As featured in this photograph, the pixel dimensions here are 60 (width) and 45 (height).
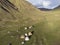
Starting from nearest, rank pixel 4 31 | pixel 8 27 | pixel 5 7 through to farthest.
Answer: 1. pixel 4 31
2. pixel 8 27
3. pixel 5 7

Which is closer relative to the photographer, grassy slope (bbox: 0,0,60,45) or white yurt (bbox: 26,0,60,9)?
grassy slope (bbox: 0,0,60,45)

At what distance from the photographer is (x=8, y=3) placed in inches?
1315

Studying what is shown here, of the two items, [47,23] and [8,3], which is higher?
[8,3]

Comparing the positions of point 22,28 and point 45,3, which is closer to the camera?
point 22,28

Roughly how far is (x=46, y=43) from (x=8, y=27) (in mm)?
7504

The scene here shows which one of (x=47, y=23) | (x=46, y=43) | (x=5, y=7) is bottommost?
(x=46, y=43)

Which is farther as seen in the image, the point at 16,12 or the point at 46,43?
the point at 16,12

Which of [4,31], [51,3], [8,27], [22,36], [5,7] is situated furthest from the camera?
[51,3]

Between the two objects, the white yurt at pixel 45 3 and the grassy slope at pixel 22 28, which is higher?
the white yurt at pixel 45 3

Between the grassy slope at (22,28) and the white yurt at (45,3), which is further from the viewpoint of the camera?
the white yurt at (45,3)

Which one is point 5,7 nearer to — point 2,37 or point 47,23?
point 47,23

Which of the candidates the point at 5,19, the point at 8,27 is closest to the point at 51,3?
the point at 5,19

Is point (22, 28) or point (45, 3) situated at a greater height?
point (45, 3)

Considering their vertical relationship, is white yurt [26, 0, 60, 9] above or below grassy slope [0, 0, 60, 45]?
above
